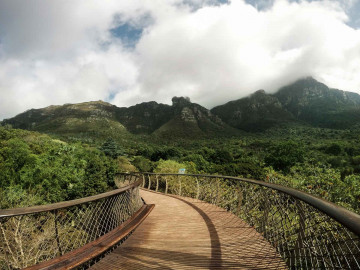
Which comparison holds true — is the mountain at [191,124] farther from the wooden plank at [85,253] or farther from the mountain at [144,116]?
the wooden plank at [85,253]

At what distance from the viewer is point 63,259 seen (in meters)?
2.59

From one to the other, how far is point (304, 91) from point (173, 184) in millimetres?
168551

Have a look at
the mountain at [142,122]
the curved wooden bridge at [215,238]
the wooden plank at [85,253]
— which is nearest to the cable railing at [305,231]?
the curved wooden bridge at [215,238]

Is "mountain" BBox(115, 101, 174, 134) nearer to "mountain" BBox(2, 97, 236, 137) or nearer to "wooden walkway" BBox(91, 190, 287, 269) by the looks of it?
"mountain" BBox(2, 97, 236, 137)

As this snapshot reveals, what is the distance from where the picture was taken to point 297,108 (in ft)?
469

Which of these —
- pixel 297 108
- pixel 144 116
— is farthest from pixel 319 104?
pixel 144 116

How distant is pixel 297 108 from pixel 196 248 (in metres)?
162

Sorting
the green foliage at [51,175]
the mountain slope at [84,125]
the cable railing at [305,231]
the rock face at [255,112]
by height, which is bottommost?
the green foliage at [51,175]

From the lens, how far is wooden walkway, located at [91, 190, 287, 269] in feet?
9.10

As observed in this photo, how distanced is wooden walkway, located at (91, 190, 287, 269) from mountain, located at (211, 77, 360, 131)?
396ft

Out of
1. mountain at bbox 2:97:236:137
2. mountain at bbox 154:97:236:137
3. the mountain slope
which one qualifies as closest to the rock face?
mountain at bbox 2:97:236:137

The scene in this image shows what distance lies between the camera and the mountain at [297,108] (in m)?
116

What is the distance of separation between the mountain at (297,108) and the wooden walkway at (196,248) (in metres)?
121

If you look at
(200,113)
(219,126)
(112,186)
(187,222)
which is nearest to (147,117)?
(200,113)
